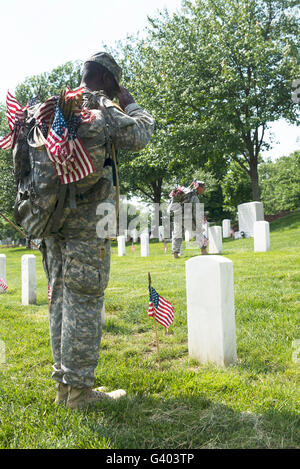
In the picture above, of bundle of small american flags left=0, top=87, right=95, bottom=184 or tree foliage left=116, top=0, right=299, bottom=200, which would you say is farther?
tree foliage left=116, top=0, right=299, bottom=200

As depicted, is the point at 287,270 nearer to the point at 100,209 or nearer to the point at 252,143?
the point at 100,209

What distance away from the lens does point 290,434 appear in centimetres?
221

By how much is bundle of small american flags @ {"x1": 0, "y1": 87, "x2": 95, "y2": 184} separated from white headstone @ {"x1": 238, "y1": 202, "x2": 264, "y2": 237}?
17.2 m

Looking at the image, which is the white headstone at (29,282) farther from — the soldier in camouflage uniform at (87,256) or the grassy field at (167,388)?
the soldier in camouflage uniform at (87,256)

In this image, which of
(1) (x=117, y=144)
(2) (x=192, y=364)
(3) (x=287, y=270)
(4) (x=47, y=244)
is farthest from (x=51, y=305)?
(3) (x=287, y=270)

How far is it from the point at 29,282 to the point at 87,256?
4.86m

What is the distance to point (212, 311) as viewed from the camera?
3527 millimetres

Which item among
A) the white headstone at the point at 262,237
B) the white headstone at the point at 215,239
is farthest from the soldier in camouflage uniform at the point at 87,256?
the white headstone at the point at 215,239

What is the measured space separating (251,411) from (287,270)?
200 inches

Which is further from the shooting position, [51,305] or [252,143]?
[252,143]

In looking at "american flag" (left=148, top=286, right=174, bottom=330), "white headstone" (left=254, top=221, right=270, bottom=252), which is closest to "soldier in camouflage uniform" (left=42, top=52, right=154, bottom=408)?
"american flag" (left=148, top=286, right=174, bottom=330)

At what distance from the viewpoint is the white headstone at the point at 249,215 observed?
61.1 ft

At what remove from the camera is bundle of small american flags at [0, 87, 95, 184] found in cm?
224

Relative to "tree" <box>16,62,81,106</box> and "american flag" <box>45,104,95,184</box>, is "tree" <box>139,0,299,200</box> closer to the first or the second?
"tree" <box>16,62,81,106</box>
